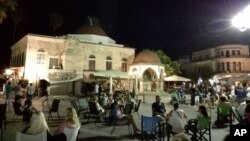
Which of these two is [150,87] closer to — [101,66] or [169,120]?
[101,66]

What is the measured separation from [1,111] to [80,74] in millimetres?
26620

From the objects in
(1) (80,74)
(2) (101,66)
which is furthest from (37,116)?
(2) (101,66)

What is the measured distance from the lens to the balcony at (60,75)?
32656mm

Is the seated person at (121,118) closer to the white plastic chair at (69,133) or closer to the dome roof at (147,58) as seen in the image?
the white plastic chair at (69,133)

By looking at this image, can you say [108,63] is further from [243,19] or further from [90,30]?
[243,19]

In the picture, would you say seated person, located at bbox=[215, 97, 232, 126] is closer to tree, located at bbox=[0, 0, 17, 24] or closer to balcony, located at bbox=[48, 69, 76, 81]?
tree, located at bbox=[0, 0, 17, 24]

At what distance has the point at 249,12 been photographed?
35.5 ft

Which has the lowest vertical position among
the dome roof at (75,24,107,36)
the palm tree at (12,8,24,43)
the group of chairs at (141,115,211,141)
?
the group of chairs at (141,115,211,141)

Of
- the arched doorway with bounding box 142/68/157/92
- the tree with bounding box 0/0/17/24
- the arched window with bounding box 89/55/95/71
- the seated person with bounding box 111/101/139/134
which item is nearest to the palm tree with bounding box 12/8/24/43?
the arched window with bounding box 89/55/95/71

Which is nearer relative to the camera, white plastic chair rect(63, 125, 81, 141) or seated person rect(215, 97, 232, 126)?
white plastic chair rect(63, 125, 81, 141)

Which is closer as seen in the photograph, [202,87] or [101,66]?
[202,87]

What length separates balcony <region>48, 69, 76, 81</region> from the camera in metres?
32.7

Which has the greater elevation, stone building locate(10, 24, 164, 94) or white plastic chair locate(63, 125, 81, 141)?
stone building locate(10, 24, 164, 94)

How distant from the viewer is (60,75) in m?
33.4
